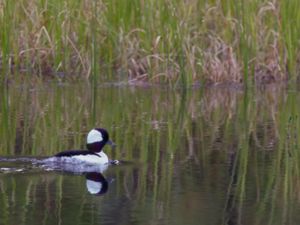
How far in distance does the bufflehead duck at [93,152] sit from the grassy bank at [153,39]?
13.2 feet

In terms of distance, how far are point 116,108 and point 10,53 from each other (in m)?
2.40

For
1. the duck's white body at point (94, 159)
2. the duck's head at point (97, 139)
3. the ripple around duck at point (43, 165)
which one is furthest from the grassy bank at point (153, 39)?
the ripple around duck at point (43, 165)

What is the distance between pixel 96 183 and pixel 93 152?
3.19 feet

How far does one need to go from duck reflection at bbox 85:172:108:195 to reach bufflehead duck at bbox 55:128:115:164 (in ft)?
0.71

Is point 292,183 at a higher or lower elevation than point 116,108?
lower

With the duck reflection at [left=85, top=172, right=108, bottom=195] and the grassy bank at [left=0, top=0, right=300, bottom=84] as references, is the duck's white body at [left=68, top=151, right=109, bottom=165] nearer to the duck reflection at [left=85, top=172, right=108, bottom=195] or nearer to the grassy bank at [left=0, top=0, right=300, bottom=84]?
the duck reflection at [left=85, top=172, right=108, bottom=195]

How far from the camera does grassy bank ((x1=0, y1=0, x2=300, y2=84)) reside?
12656 mm

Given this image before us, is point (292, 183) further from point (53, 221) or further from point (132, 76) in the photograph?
point (132, 76)

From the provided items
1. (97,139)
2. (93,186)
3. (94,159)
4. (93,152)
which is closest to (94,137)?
(97,139)

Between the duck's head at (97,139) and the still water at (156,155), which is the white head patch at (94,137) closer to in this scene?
the duck's head at (97,139)

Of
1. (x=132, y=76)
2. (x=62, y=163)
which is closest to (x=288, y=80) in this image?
(x=132, y=76)

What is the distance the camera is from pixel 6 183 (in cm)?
713

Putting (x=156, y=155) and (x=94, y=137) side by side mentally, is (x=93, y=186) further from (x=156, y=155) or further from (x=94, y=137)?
(x=94, y=137)

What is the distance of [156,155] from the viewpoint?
27.2 ft
